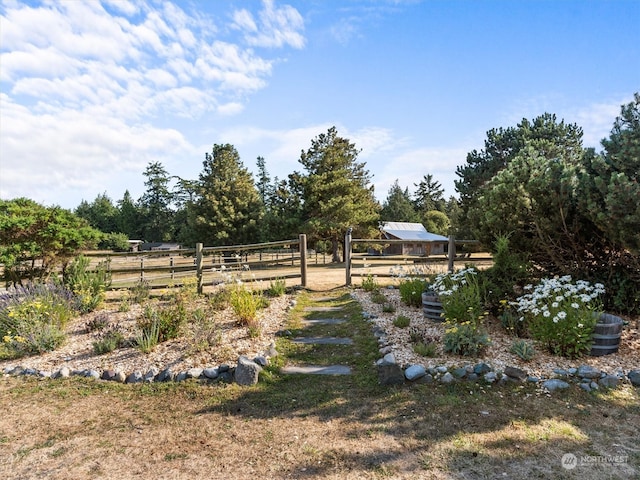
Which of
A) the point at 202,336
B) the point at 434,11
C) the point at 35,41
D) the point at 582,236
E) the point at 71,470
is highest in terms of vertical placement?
the point at 434,11

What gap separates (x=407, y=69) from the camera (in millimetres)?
7883

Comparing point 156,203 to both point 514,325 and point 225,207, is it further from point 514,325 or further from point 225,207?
point 514,325

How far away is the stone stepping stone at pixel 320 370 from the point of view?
420cm

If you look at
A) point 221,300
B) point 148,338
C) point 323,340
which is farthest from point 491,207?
point 148,338

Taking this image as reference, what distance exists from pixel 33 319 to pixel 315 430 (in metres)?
4.97

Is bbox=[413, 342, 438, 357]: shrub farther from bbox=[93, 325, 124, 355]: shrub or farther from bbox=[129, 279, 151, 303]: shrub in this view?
bbox=[129, 279, 151, 303]: shrub

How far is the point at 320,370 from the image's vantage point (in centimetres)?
429

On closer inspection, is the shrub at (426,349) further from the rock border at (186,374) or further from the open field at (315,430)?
the rock border at (186,374)

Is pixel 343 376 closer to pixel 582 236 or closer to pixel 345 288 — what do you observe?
pixel 582 236

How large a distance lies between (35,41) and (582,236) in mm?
9783

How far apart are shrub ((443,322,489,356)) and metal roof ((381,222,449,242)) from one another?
83.1 feet

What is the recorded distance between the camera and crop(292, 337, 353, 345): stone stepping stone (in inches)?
207

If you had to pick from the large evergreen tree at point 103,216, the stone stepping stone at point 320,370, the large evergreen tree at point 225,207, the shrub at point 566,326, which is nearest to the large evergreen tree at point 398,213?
the large evergreen tree at point 225,207

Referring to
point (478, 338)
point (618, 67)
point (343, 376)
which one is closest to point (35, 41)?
point (343, 376)
